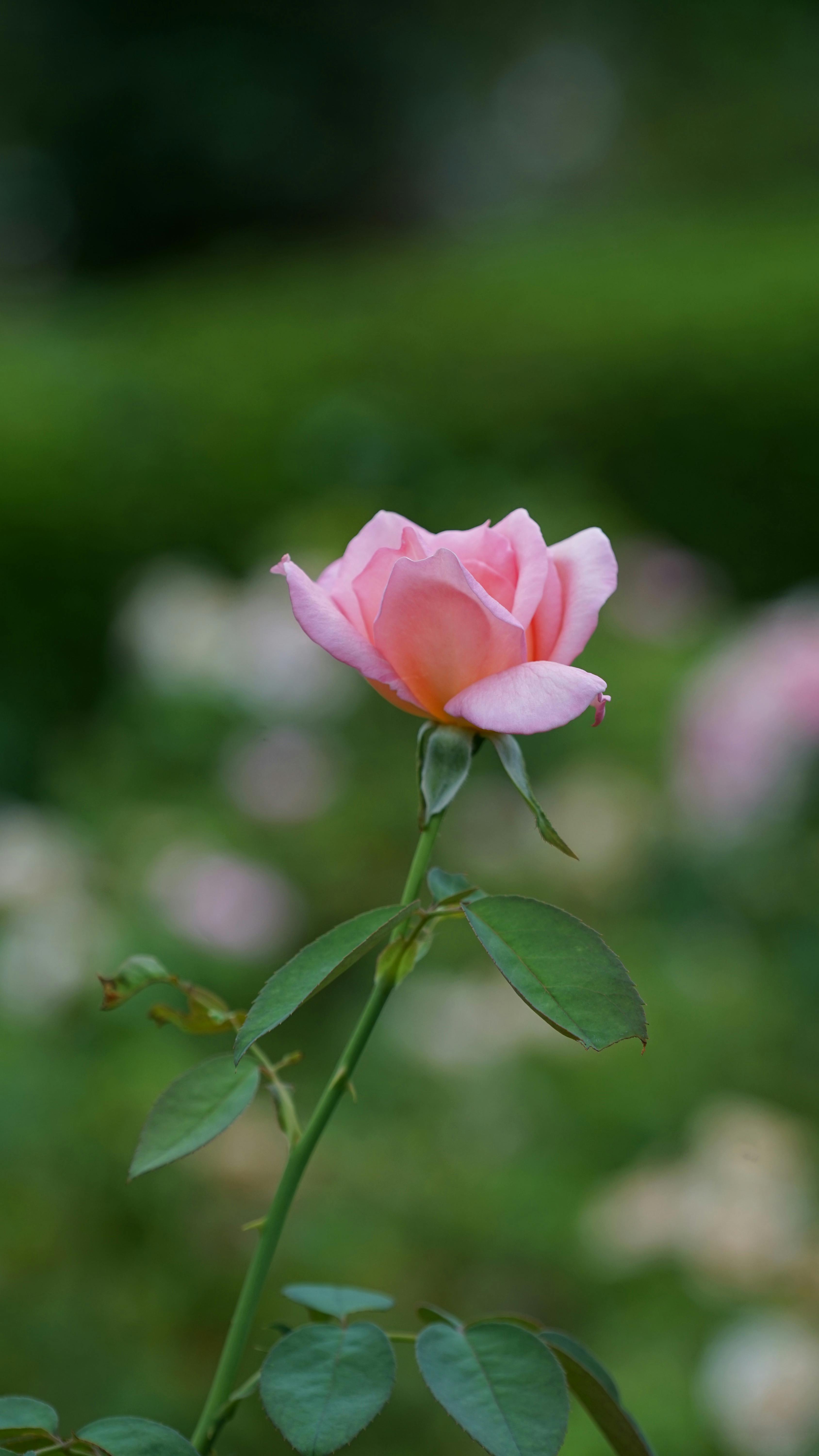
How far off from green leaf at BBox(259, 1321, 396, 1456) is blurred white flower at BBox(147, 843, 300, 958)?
4.48ft

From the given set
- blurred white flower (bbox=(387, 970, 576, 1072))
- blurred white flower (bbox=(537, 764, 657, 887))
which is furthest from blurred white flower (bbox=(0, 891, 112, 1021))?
blurred white flower (bbox=(537, 764, 657, 887))

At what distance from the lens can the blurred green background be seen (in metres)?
1.27

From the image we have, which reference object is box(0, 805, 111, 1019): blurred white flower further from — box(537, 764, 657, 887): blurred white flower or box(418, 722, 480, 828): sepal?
box(418, 722, 480, 828): sepal

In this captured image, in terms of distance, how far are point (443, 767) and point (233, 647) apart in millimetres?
1871

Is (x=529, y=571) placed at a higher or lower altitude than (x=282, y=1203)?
higher

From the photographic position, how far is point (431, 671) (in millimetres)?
340

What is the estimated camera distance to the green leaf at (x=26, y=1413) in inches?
12.6

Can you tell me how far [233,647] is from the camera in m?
2.19

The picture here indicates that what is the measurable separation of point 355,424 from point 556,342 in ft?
3.42

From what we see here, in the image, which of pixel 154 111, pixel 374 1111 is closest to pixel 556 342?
pixel 374 1111

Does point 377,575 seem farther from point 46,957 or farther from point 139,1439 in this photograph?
point 46,957

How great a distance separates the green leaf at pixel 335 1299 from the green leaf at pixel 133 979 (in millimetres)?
90

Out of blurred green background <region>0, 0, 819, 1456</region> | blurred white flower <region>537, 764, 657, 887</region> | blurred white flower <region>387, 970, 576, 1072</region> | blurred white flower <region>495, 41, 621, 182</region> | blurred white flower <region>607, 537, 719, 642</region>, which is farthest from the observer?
blurred white flower <region>495, 41, 621, 182</region>

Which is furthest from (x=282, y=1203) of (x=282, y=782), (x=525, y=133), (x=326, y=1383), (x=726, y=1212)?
(x=525, y=133)
